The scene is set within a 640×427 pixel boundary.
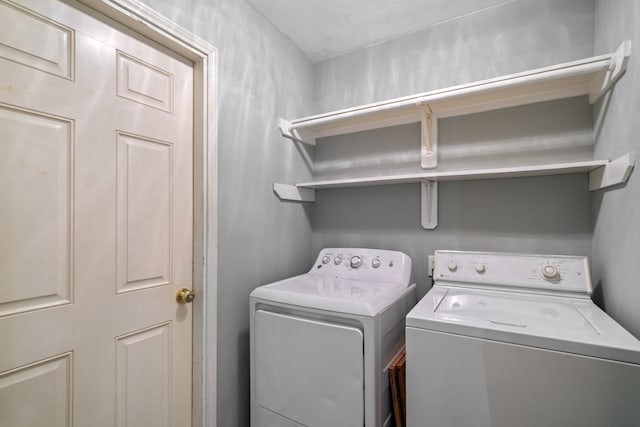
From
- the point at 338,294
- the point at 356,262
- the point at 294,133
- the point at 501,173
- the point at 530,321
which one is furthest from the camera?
the point at 294,133

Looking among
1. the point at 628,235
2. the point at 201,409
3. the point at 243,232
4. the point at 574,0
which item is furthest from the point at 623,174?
the point at 201,409

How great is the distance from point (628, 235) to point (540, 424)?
71 centimetres

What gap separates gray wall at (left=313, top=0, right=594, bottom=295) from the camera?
1.48 m

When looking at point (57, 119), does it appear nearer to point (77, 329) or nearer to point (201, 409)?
point (77, 329)

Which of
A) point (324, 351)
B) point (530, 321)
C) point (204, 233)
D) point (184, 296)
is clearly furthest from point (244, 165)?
point (530, 321)

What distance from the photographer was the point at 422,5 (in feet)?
5.34

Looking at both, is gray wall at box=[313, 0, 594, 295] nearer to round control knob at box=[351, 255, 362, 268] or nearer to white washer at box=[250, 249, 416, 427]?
round control knob at box=[351, 255, 362, 268]

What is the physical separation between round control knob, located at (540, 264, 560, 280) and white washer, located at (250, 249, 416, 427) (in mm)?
607

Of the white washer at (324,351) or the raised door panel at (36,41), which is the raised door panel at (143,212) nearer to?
the raised door panel at (36,41)

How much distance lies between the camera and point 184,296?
1.34 metres

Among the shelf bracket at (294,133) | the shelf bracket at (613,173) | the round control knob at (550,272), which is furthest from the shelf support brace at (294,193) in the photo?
the shelf bracket at (613,173)

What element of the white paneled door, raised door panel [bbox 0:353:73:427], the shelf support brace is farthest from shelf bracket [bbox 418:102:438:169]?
raised door panel [bbox 0:353:73:427]

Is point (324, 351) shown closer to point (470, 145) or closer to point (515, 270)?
point (515, 270)

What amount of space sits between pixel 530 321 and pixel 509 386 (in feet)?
0.78
